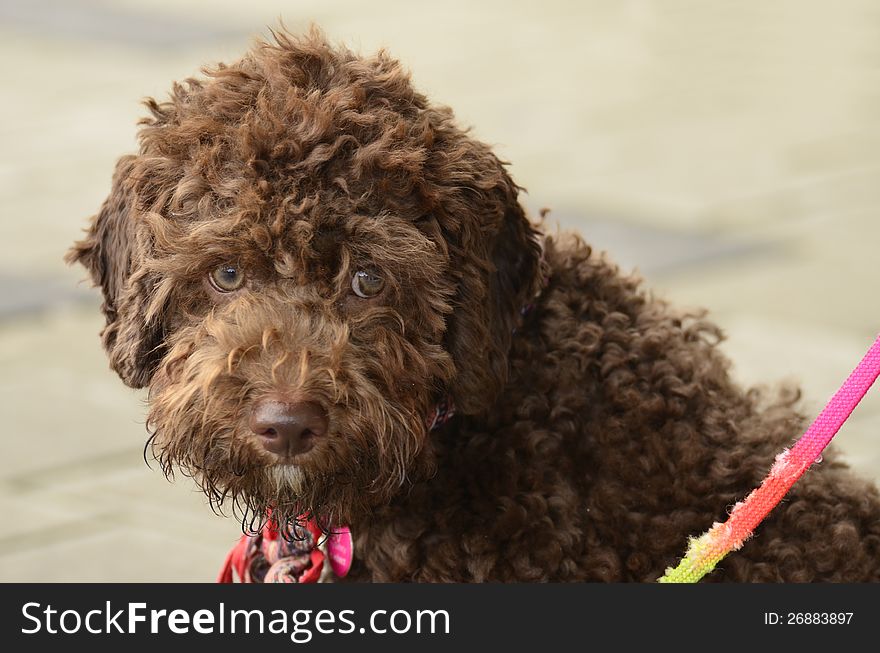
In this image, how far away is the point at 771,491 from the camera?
3.49 meters

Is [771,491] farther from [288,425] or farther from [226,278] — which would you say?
[226,278]

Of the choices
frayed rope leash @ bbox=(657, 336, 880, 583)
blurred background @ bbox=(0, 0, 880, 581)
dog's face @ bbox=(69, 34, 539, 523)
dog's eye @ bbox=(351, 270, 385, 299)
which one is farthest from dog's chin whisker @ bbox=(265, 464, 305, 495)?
blurred background @ bbox=(0, 0, 880, 581)

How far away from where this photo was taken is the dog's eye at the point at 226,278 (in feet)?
11.5

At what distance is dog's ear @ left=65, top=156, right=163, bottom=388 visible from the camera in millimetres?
3682

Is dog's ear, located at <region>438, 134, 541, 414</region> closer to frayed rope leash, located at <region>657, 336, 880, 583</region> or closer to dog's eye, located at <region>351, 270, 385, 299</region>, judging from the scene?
dog's eye, located at <region>351, 270, 385, 299</region>

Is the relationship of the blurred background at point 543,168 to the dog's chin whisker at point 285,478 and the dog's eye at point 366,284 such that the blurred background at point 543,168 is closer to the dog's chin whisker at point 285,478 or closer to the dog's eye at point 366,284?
the dog's eye at point 366,284

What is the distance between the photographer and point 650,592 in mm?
3533

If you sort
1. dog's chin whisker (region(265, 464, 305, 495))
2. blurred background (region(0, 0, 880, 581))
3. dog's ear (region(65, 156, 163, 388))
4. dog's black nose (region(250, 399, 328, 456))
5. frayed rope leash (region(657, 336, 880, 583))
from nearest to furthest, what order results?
dog's black nose (region(250, 399, 328, 456))
dog's chin whisker (region(265, 464, 305, 495))
frayed rope leash (region(657, 336, 880, 583))
dog's ear (region(65, 156, 163, 388))
blurred background (region(0, 0, 880, 581))

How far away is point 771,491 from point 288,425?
1088 millimetres

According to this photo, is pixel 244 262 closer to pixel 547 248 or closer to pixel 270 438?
pixel 270 438

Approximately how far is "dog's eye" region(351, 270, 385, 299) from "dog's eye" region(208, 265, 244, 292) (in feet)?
0.83

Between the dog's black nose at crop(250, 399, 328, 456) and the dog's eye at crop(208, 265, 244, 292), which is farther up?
the dog's eye at crop(208, 265, 244, 292)

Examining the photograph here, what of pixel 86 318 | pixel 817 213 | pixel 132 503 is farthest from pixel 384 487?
pixel 817 213

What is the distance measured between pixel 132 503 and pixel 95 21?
30.4 feet
